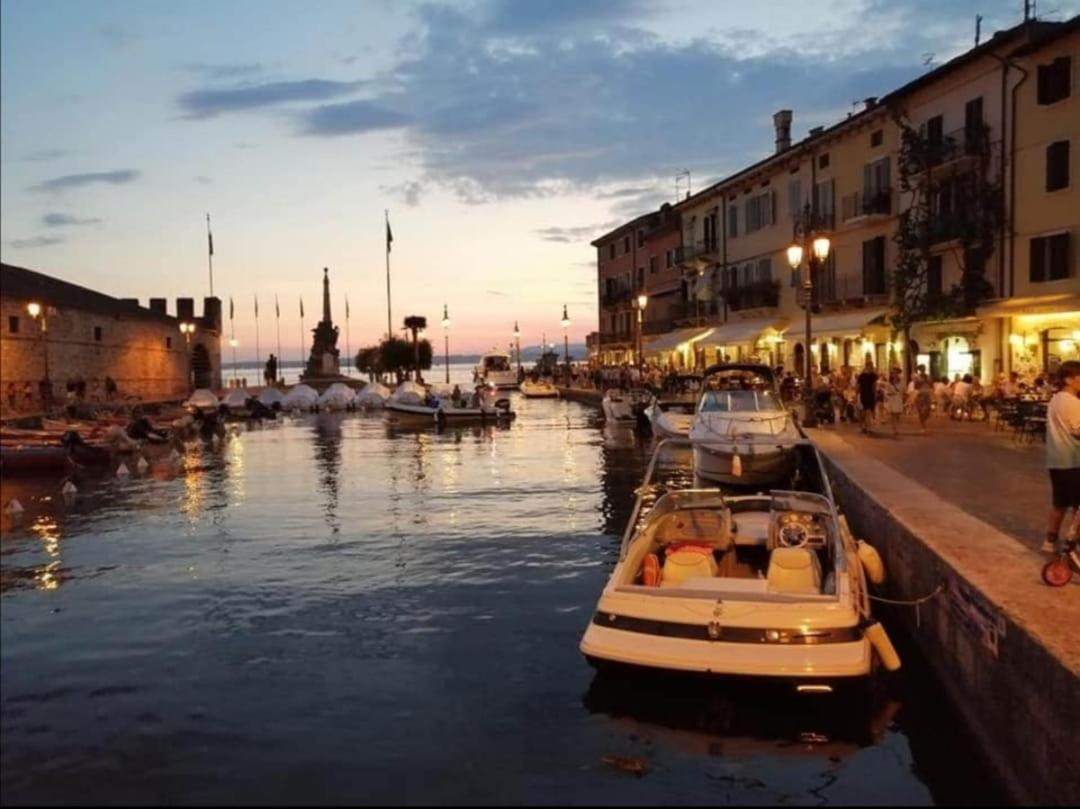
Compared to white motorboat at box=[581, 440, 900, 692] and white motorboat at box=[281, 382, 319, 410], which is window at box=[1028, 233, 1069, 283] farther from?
white motorboat at box=[281, 382, 319, 410]

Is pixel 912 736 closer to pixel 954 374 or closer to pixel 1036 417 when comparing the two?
pixel 1036 417

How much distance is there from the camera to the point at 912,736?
8.75 meters

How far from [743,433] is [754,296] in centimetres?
2785

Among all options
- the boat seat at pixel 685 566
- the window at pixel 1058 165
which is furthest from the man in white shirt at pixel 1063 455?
the window at pixel 1058 165

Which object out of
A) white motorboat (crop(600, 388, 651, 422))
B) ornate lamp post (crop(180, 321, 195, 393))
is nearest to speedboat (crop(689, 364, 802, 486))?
white motorboat (crop(600, 388, 651, 422))

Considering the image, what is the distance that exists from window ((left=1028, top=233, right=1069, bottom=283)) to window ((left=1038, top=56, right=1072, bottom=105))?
4.01m

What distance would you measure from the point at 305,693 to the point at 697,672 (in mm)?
4000

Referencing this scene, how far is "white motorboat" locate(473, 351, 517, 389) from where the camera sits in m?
84.0

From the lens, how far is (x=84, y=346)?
1953 inches

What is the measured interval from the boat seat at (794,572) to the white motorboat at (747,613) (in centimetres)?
1

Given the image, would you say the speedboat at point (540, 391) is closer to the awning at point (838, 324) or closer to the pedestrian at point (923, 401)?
the awning at point (838, 324)

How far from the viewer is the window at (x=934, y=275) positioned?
110 feet

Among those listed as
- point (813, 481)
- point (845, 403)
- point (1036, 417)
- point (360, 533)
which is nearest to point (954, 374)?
point (845, 403)

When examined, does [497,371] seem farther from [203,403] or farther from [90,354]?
[90,354]
